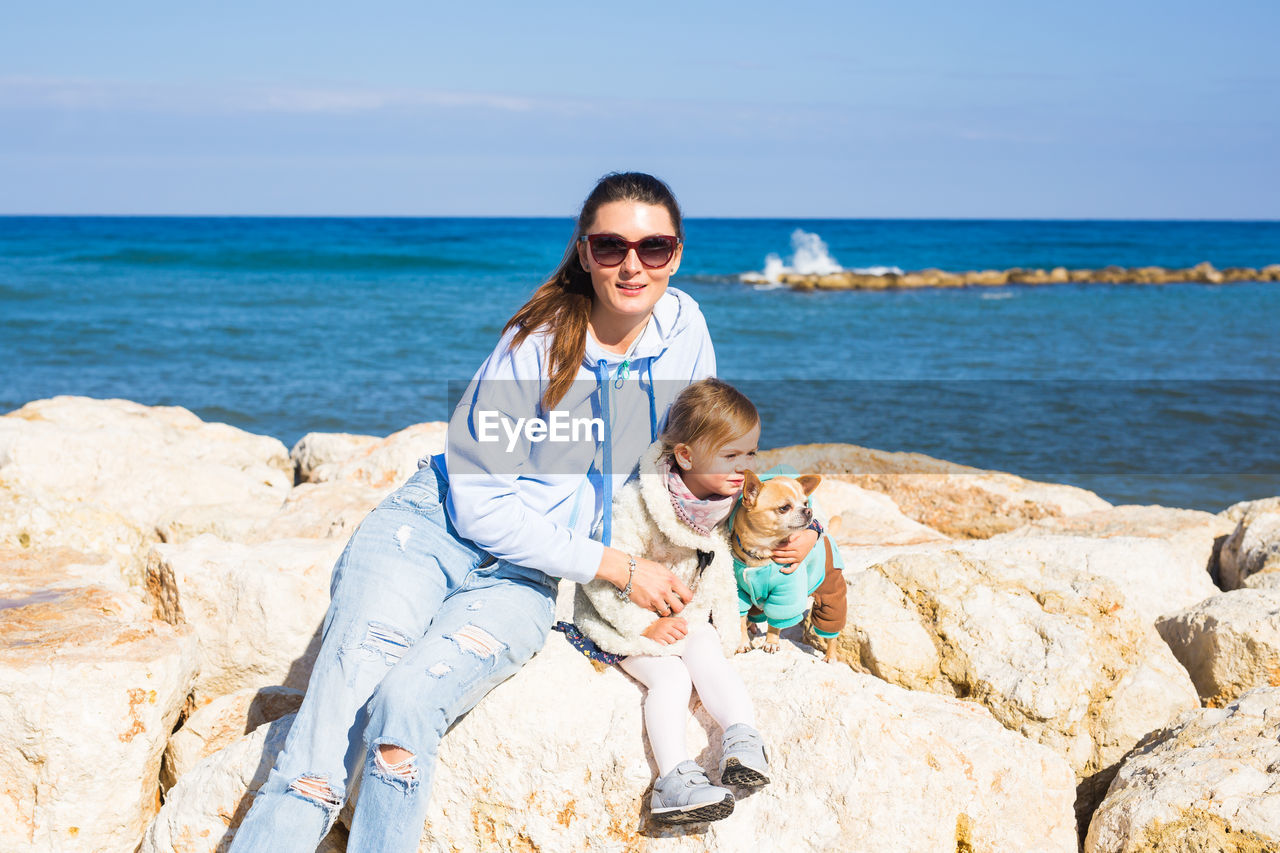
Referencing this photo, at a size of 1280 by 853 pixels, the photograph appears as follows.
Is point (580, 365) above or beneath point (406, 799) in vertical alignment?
above

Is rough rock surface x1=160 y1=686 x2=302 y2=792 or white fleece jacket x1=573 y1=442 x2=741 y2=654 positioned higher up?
white fleece jacket x1=573 y1=442 x2=741 y2=654

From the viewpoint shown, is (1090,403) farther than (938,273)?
No

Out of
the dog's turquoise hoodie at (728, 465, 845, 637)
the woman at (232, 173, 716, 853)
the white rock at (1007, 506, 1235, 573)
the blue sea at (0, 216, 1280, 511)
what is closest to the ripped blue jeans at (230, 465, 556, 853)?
the woman at (232, 173, 716, 853)

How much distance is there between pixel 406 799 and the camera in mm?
2609

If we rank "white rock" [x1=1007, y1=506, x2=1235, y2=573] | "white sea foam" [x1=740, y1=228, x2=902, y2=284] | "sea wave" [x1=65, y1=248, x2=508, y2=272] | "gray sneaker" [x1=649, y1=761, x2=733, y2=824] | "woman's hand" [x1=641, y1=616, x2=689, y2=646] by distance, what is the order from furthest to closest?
1. "sea wave" [x1=65, y1=248, x2=508, y2=272]
2. "white sea foam" [x1=740, y1=228, x2=902, y2=284]
3. "white rock" [x1=1007, y1=506, x2=1235, y2=573]
4. "woman's hand" [x1=641, y1=616, x2=689, y2=646]
5. "gray sneaker" [x1=649, y1=761, x2=733, y2=824]

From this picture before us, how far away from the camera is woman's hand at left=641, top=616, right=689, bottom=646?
2916 mm

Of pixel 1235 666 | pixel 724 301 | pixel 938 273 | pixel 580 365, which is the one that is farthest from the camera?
pixel 938 273

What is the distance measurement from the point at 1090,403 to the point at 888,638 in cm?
1192

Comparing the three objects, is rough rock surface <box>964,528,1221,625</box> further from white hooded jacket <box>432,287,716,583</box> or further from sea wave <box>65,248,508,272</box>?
sea wave <box>65,248,508,272</box>

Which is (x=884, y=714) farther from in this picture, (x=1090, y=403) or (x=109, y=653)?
(x=1090, y=403)

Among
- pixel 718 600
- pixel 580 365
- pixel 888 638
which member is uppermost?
pixel 580 365

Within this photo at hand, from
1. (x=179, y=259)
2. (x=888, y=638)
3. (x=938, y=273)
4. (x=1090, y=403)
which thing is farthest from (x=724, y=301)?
(x=888, y=638)

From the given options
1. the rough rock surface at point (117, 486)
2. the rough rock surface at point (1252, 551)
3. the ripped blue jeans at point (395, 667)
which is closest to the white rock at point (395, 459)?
the rough rock surface at point (117, 486)

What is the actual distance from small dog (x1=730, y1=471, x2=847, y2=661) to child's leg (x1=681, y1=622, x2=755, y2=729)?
24 centimetres
